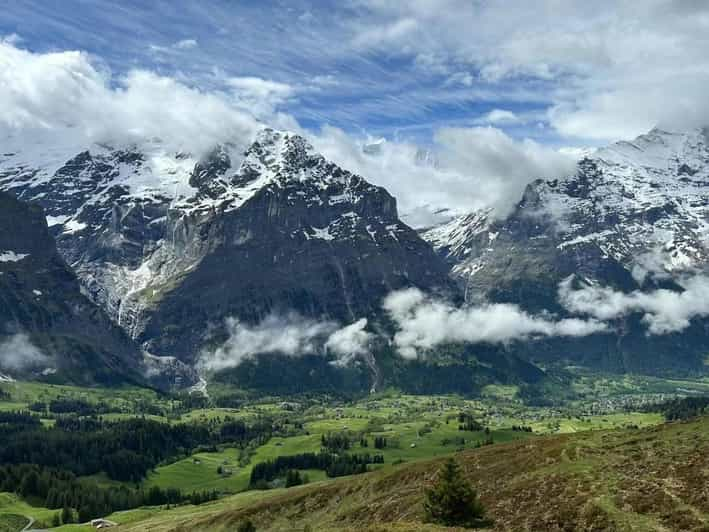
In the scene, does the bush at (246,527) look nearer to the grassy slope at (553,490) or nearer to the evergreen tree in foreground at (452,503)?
the grassy slope at (553,490)

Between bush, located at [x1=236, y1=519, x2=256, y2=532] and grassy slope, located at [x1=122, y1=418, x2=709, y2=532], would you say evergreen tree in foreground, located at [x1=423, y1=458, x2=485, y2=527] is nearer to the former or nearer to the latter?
grassy slope, located at [x1=122, y1=418, x2=709, y2=532]

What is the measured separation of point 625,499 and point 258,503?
94611 mm

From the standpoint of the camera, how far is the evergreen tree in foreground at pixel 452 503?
97062 mm

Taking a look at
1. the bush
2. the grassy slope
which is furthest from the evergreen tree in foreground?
the bush

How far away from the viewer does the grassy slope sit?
3568 inches

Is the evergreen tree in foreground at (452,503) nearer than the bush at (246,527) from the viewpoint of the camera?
Yes

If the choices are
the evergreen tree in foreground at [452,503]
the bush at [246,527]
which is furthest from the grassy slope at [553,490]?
the bush at [246,527]

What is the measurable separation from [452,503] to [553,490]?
58.3 ft

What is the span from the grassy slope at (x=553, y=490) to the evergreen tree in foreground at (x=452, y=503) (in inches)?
129

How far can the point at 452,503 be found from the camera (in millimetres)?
97562

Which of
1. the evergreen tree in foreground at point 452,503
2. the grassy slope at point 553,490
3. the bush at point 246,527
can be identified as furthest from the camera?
the bush at point 246,527

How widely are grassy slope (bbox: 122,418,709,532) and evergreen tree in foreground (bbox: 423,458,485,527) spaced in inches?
129

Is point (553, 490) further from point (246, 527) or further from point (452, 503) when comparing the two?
point (246, 527)

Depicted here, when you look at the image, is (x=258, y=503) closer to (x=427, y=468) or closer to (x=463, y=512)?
(x=427, y=468)
